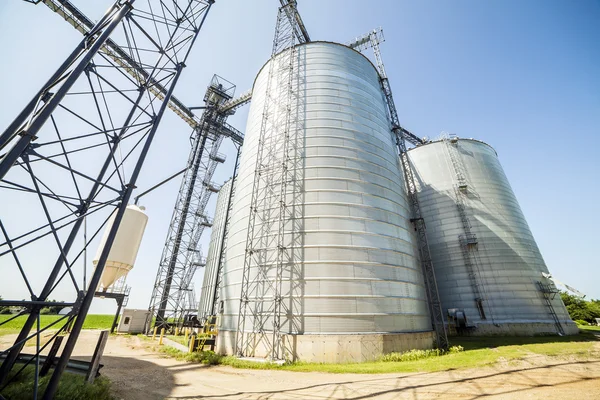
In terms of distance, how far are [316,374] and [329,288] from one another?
3835 mm

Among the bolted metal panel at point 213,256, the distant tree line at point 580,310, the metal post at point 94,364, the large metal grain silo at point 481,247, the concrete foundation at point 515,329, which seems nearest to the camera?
the metal post at point 94,364

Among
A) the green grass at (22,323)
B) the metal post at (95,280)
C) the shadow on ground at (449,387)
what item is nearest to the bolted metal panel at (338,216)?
the shadow on ground at (449,387)

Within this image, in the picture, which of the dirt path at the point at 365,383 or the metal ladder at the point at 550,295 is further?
the metal ladder at the point at 550,295

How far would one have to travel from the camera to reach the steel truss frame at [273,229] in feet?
41.7

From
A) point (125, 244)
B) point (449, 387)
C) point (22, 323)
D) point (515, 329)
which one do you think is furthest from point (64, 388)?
point (22, 323)

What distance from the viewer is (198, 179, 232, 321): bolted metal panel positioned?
1053 inches

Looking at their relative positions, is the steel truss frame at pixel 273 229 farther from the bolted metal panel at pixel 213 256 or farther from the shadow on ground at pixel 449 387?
the bolted metal panel at pixel 213 256

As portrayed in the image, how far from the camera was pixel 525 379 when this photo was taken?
26.8 feet

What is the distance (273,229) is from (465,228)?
20500 mm

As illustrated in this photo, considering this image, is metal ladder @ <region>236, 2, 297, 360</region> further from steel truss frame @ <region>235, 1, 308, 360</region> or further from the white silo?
the white silo

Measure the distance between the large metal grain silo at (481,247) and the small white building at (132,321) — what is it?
3095cm

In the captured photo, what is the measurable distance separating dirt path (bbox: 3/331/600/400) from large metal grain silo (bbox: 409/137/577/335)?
11769 millimetres

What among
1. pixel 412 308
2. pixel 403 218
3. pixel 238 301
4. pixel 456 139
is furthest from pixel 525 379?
pixel 456 139

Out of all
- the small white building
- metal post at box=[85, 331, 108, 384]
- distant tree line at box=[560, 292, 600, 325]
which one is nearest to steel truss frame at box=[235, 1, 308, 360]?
metal post at box=[85, 331, 108, 384]
